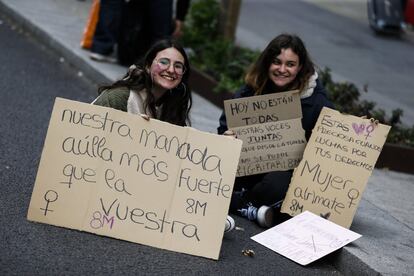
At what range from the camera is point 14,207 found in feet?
19.1

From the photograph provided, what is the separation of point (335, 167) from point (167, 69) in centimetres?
125

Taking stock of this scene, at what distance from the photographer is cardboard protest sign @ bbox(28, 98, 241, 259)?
555 centimetres

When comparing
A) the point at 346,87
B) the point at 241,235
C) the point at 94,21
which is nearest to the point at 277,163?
the point at 241,235

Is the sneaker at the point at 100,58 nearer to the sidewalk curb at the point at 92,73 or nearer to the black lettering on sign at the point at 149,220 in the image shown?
the sidewalk curb at the point at 92,73

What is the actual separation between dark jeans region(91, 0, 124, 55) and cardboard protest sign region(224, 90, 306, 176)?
4.26 m

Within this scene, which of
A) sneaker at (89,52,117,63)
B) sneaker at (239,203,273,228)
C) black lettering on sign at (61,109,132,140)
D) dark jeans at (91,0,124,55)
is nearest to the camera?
black lettering on sign at (61,109,132,140)

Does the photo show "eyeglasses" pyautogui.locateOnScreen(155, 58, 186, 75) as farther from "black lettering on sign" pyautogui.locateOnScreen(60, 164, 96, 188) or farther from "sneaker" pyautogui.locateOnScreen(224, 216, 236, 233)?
"sneaker" pyautogui.locateOnScreen(224, 216, 236, 233)

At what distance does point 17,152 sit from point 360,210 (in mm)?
2333

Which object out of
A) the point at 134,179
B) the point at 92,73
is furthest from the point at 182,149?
the point at 92,73

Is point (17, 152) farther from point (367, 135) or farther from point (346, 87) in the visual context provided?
point (346, 87)

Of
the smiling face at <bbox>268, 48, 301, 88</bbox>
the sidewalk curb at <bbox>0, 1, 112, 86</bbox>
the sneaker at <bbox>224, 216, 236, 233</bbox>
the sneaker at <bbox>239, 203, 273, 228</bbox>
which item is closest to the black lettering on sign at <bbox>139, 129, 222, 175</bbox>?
the sneaker at <bbox>224, 216, 236, 233</bbox>

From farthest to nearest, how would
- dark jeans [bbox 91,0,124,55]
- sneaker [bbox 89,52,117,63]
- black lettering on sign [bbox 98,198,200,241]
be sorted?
sneaker [bbox 89,52,117,63]
dark jeans [bbox 91,0,124,55]
black lettering on sign [bbox 98,198,200,241]

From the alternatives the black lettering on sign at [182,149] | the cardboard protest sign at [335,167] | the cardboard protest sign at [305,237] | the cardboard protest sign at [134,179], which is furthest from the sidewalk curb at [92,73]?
the black lettering on sign at [182,149]

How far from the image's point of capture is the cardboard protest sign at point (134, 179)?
18.2ft
